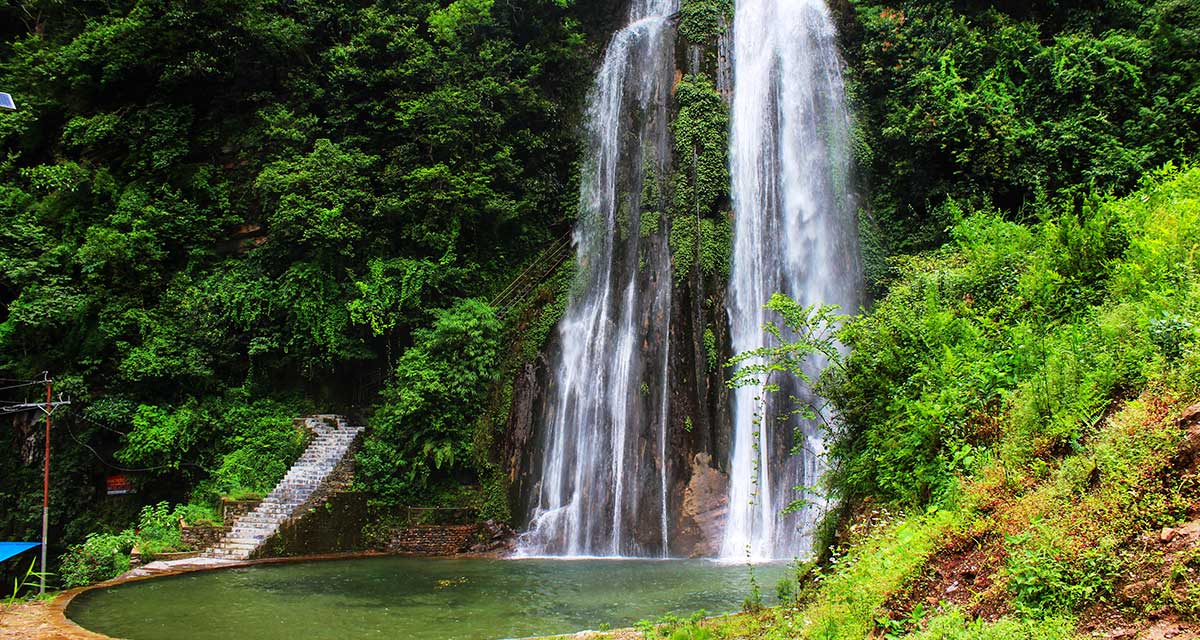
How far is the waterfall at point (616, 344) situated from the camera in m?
13.6

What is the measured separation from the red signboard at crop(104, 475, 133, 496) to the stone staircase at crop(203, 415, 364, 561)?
10.7 feet

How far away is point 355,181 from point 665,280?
685cm

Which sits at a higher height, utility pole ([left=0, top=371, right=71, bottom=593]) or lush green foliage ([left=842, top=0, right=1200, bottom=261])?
lush green foliage ([left=842, top=0, right=1200, bottom=261])

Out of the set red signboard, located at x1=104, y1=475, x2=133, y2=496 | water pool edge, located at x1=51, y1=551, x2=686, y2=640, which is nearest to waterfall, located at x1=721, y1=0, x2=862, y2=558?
water pool edge, located at x1=51, y1=551, x2=686, y2=640

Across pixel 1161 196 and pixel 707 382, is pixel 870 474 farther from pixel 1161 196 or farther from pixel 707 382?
pixel 707 382

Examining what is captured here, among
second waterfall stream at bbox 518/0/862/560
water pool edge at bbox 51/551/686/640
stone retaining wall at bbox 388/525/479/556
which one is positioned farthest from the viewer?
stone retaining wall at bbox 388/525/479/556

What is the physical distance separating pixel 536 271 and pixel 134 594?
975 centimetres

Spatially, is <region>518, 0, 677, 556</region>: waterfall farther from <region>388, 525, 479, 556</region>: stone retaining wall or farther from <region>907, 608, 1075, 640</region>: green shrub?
<region>907, 608, 1075, 640</region>: green shrub

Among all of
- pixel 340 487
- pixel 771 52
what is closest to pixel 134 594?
pixel 340 487

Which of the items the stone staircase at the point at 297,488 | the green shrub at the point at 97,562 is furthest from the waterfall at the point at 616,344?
the green shrub at the point at 97,562

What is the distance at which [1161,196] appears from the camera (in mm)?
6785

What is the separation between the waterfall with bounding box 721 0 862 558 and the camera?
1322 cm

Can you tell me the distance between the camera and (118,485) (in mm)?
15070

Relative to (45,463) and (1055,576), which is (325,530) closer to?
(45,463)
